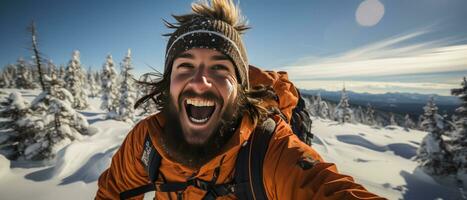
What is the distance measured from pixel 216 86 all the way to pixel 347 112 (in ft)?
191

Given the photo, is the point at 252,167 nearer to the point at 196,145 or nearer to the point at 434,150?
the point at 196,145

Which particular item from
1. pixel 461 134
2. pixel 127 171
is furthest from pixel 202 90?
pixel 461 134

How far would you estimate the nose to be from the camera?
7.75 ft

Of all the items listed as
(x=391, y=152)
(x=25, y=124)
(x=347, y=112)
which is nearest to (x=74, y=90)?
(x=25, y=124)

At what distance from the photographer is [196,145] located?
2498 mm

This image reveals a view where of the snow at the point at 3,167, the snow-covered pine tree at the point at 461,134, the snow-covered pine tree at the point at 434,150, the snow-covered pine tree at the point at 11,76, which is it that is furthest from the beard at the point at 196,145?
the snow-covered pine tree at the point at 11,76

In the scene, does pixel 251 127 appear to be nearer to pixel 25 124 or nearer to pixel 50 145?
pixel 50 145

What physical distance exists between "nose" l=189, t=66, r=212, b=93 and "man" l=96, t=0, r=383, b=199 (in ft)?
0.03

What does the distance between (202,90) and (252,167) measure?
90 centimetres

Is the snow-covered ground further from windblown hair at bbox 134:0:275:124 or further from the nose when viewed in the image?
the nose

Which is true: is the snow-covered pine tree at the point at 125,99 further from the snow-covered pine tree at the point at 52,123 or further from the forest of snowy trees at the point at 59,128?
the snow-covered pine tree at the point at 52,123

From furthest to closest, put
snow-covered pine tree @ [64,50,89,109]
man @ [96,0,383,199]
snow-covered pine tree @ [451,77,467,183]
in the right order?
snow-covered pine tree @ [64,50,89,109], snow-covered pine tree @ [451,77,467,183], man @ [96,0,383,199]

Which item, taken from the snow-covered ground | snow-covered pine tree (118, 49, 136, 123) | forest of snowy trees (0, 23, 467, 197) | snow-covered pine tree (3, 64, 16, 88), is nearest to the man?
forest of snowy trees (0, 23, 467, 197)

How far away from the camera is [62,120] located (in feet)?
48.6
